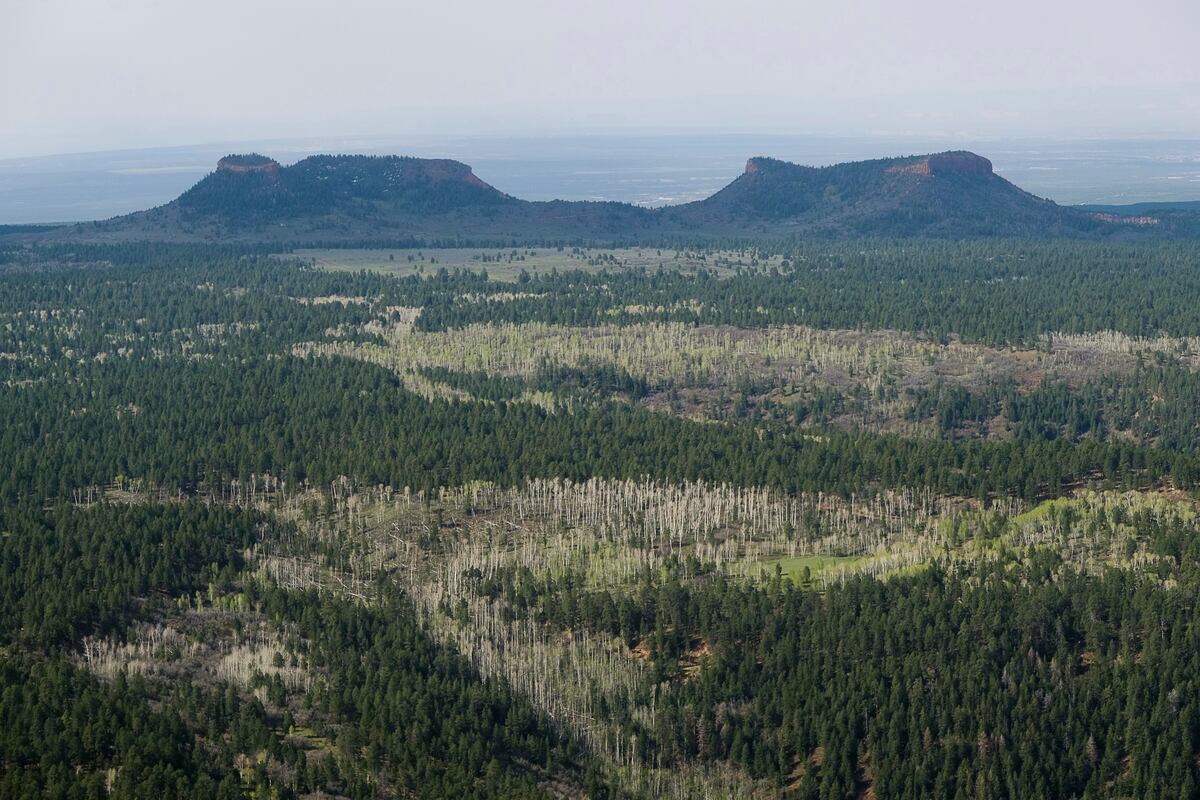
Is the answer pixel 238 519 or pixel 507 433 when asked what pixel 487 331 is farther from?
pixel 238 519

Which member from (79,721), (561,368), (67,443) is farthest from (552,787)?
(561,368)

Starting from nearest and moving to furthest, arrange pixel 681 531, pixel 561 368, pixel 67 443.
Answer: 1. pixel 681 531
2. pixel 67 443
3. pixel 561 368

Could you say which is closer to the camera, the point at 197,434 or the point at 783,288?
the point at 197,434

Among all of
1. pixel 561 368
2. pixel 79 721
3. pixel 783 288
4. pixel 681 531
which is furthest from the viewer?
pixel 783 288

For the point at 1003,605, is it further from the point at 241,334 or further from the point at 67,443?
the point at 241,334

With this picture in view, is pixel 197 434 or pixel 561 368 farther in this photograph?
pixel 561 368

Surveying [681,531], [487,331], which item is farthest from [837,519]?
[487,331]
